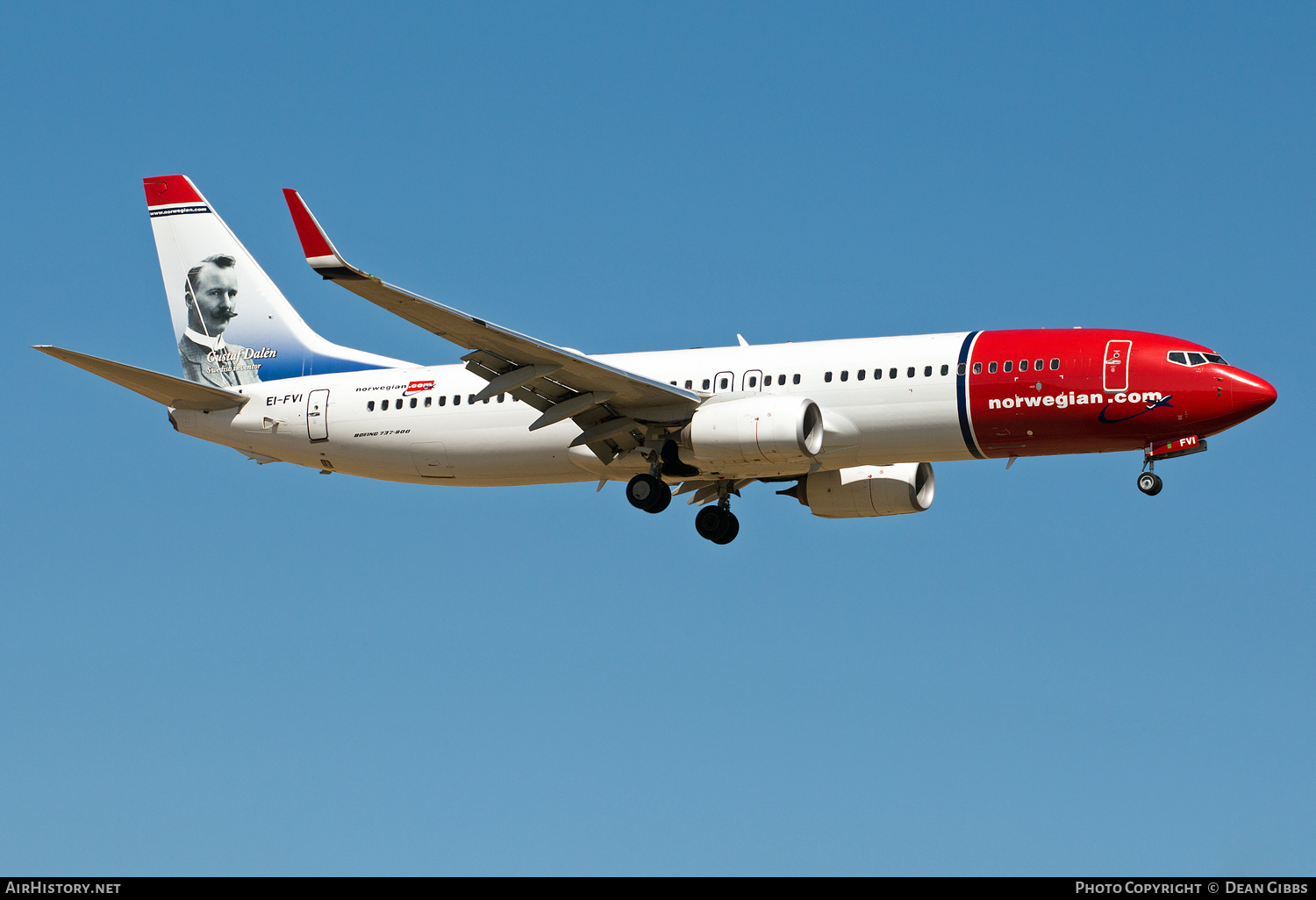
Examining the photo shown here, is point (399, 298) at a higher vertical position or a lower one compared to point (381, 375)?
lower

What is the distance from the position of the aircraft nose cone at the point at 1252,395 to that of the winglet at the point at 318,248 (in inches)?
757

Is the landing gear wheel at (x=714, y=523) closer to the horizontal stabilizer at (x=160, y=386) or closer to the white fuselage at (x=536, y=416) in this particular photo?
the white fuselage at (x=536, y=416)

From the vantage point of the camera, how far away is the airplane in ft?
120

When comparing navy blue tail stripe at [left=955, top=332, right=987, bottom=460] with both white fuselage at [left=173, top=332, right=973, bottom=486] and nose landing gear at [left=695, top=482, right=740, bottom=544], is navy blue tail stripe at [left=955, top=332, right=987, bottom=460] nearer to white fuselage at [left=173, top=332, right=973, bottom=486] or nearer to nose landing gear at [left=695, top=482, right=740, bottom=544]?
white fuselage at [left=173, top=332, right=973, bottom=486]

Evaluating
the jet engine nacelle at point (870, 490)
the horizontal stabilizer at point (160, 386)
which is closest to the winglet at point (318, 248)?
the horizontal stabilizer at point (160, 386)

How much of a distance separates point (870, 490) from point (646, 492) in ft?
21.2

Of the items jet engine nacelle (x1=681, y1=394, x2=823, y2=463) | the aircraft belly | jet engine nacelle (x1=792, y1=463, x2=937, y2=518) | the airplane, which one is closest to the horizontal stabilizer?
the airplane

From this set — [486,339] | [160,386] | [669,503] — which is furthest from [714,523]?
[160,386]

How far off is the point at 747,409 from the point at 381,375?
35.6 ft

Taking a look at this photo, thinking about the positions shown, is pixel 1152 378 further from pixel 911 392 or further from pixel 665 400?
pixel 665 400

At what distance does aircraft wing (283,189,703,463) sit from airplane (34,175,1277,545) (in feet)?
0.18

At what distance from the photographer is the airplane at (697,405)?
3650 cm
